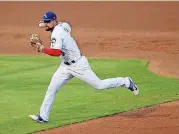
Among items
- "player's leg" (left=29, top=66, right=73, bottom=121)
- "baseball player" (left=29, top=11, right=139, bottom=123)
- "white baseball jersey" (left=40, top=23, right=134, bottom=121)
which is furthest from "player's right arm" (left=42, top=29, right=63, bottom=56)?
"player's leg" (left=29, top=66, right=73, bottom=121)

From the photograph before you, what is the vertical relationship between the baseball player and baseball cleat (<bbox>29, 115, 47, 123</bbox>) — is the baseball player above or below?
above

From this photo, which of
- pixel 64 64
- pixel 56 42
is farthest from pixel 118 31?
pixel 56 42

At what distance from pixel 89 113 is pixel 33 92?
2468 mm

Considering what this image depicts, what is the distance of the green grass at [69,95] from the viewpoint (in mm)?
10547

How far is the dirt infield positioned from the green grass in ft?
1.93

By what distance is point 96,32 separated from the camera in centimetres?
2608

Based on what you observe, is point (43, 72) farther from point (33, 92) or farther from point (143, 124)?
point (143, 124)

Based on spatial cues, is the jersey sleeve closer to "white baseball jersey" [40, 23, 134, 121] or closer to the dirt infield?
"white baseball jersey" [40, 23, 134, 121]

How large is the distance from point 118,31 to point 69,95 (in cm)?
1386

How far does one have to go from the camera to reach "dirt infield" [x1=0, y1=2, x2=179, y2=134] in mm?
17000

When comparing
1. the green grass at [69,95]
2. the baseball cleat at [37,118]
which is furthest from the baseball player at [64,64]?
the green grass at [69,95]

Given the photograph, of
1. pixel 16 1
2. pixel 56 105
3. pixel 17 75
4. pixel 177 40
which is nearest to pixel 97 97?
pixel 56 105

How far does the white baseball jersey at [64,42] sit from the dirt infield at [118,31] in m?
1.39

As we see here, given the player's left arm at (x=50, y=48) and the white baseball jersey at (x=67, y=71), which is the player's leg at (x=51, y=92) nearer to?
the white baseball jersey at (x=67, y=71)
